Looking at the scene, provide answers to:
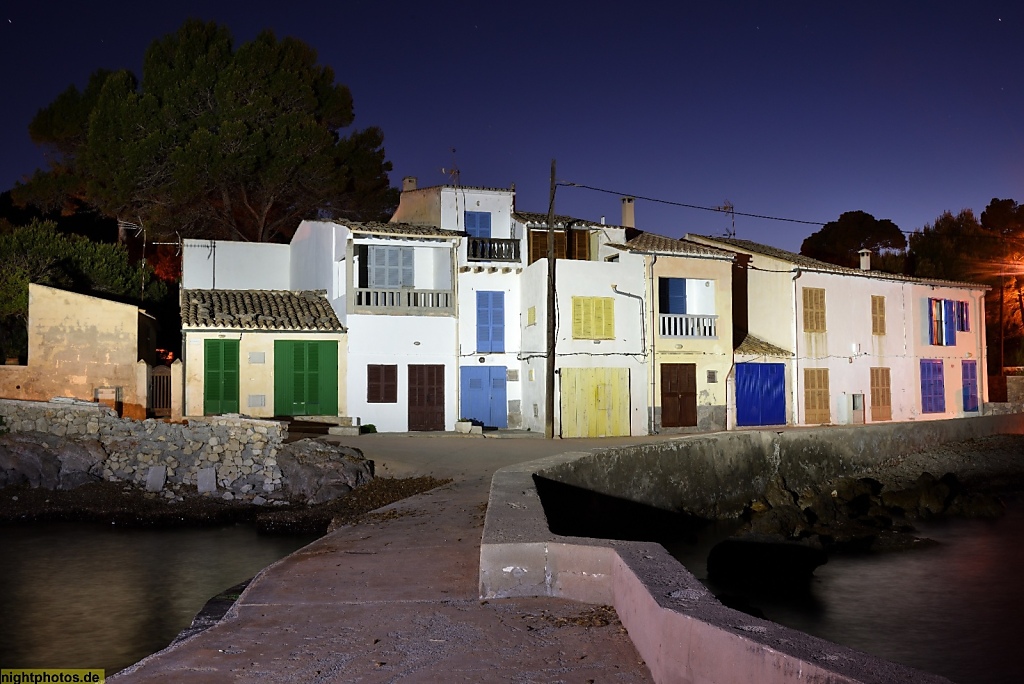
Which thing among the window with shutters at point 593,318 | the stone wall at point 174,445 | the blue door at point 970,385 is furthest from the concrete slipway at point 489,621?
the blue door at point 970,385

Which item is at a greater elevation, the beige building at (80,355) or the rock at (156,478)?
the beige building at (80,355)

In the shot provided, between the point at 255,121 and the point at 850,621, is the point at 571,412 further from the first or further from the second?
the point at 255,121

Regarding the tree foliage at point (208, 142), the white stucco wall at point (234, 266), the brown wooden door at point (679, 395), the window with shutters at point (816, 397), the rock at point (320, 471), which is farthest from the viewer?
the tree foliage at point (208, 142)

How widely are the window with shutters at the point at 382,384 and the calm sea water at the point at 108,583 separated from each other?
952 centimetres

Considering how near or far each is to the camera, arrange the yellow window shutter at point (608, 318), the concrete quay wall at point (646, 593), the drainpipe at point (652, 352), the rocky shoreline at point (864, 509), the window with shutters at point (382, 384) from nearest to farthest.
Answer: the concrete quay wall at point (646, 593) → the rocky shoreline at point (864, 509) → the window with shutters at point (382, 384) → the yellow window shutter at point (608, 318) → the drainpipe at point (652, 352)

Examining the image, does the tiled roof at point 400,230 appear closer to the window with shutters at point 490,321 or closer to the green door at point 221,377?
the window with shutters at point 490,321

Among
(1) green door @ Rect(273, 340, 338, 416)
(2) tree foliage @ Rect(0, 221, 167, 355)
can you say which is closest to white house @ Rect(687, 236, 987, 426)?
(1) green door @ Rect(273, 340, 338, 416)

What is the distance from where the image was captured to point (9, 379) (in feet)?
75.9

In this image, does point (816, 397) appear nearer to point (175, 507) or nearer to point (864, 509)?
point (864, 509)

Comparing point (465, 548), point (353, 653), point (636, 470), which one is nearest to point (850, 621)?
point (636, 470)

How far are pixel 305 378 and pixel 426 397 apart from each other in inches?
138

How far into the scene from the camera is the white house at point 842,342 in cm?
2961

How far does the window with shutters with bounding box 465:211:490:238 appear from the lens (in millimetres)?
28641

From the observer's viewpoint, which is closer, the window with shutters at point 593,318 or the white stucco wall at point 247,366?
the white stucco wall at point 247,366
